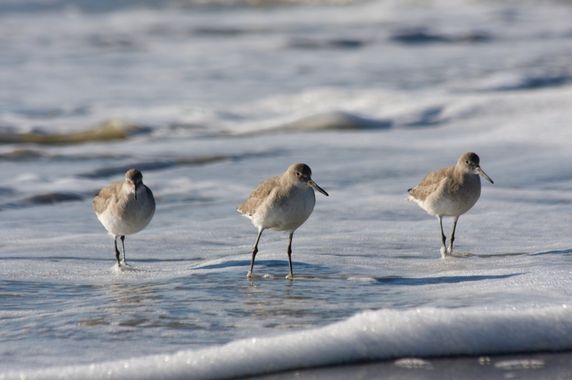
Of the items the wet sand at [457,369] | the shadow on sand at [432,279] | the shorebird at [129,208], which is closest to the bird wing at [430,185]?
the shadow on sand at [432,279]

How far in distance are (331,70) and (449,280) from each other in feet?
50.4

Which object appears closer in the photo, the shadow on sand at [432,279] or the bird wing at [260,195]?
the shadow on sand at [432,279]

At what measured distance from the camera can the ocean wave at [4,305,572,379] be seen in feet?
16.9

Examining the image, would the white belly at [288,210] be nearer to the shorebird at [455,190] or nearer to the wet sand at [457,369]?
the shorebird at [455,190]

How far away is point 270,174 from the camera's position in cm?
1186

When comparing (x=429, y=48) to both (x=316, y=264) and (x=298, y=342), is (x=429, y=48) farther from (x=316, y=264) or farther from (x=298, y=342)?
(x=298, y=342)

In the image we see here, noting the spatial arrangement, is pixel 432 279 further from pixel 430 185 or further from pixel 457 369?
pixel 457 369

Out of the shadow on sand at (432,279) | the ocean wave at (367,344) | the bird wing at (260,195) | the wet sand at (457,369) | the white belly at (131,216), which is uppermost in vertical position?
the bird wing at (260,195)

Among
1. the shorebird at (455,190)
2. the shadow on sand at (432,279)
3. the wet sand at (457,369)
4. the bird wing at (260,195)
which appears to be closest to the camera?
the wet sand at (457,369)

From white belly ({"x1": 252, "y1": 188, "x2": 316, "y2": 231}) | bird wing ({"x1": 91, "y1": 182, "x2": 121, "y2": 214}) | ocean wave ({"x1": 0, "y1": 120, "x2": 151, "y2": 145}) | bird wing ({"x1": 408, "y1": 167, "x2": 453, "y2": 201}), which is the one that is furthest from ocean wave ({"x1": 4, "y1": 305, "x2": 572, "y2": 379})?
ocean wave ({"x1": 0, "y1": 120, "x2": 151, "y2": 145})

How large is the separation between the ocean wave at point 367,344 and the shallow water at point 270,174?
3 centimetres

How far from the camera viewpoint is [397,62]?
75.1 ft

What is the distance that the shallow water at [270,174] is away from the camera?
6219 mm

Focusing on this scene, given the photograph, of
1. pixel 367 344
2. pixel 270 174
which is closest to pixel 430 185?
pixel 367 344
